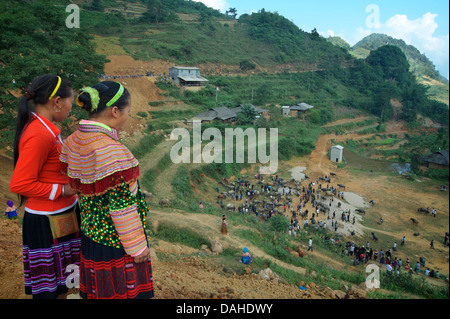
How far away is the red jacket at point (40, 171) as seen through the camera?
2188 millimetres

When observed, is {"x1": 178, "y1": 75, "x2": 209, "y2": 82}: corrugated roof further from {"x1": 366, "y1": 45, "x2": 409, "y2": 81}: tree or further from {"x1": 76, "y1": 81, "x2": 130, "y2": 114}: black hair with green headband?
{"x1": 366, "y1": 45, "x2": 409, "y2": 81}: tree

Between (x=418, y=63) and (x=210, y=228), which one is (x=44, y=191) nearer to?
(x=210, y=228)

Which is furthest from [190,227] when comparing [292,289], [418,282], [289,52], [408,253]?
[289,52]

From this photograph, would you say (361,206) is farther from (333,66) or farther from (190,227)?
(333,66)

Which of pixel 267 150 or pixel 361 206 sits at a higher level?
pixel 267 150

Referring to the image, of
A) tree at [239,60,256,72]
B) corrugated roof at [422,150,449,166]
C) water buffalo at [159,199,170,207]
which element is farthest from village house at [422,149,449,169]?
tree at [239,60,256,72]

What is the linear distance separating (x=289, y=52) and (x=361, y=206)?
146ft

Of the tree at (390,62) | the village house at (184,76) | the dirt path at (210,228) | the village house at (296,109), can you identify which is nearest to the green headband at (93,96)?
the dirt path at (210,228)

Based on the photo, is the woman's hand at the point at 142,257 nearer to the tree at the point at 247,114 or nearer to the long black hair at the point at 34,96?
the long black hair at the point at 34,96

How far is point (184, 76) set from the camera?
3328 cm

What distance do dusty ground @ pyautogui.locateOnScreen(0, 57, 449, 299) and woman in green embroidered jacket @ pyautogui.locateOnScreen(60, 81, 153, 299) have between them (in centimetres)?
169

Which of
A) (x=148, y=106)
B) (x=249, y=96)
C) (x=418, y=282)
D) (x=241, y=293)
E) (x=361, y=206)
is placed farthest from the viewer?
(x=249, y=96)

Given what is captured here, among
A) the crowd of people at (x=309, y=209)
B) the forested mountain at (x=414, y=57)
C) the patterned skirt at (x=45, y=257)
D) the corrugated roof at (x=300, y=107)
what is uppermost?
the forested mountain at (x=414, y=57)

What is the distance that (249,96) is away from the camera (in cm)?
3803
